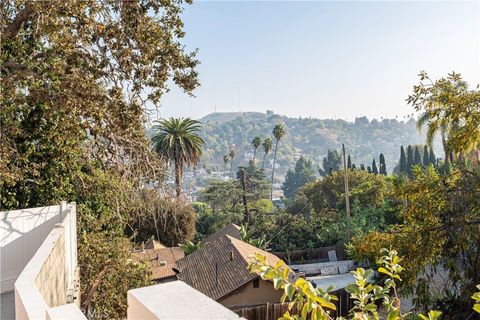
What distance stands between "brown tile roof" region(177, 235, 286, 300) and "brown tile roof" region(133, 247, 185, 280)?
3.44 meters

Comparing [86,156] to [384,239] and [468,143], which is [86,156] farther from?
[468,143]

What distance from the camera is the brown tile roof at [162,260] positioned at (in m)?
25.7

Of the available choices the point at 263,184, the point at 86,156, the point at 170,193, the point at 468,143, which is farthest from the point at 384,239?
the point at 263,184

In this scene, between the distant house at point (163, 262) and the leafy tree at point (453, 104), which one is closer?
the leafy tree at point (453, 104)

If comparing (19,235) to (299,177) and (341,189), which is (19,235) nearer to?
(341,189)

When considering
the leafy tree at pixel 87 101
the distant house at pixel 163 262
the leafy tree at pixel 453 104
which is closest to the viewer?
the leafy tree at pixel 453 104

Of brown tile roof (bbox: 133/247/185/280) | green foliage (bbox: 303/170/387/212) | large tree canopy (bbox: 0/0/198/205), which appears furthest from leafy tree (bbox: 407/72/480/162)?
green foliage (bbox: 303/170/387/212)

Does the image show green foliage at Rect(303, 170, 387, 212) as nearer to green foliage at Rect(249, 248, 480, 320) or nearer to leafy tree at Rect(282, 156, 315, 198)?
green foliage at Rect(249, 248, 480, 320)

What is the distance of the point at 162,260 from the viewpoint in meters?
28.7

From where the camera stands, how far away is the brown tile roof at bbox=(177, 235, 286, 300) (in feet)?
53.7

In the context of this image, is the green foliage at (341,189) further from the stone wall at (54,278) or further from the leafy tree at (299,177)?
the leafy tree at (299,177)

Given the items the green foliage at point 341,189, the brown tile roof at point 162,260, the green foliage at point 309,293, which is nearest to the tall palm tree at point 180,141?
the brown tile roof at point 162,260

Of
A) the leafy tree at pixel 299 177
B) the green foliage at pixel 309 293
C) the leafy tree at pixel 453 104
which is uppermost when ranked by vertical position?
the leafy tree at pixel 453 104

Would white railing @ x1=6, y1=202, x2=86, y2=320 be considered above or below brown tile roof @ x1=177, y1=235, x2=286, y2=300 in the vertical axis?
above
